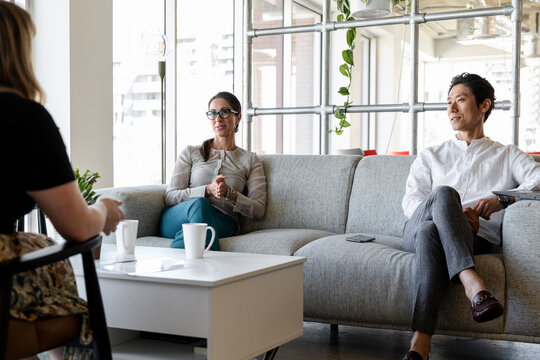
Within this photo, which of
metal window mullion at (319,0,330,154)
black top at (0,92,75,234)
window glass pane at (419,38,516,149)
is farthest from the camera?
window glass pane at (419,38,516,149)

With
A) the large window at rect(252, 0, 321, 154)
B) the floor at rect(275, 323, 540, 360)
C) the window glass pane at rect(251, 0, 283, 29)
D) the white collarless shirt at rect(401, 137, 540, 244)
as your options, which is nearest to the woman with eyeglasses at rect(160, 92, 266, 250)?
the floor at rect(275, 323, 540, 360)

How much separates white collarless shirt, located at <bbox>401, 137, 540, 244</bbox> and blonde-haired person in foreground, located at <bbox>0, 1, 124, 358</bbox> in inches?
71.9

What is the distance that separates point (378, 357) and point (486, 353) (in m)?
0.46

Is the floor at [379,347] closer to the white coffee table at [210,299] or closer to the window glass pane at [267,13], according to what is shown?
the white coffee table at [210,299]

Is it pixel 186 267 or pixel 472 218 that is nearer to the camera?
pixel 186 267

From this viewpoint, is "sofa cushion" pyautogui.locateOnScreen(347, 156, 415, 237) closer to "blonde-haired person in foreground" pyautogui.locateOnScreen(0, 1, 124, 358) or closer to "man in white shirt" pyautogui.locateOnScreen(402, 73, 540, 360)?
"man in white shirt" pyautogui.locateOnScreen(402, 73, 540, 360)

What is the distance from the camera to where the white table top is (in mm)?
1912

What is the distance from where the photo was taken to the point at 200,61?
6.38m

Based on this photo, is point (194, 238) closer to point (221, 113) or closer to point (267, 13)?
point (221, 113)

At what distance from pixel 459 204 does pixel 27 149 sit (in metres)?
1.74

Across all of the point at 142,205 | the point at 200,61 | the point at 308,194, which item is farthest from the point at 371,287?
the point at 200,61

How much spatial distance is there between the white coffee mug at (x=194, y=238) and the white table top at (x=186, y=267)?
3 cm

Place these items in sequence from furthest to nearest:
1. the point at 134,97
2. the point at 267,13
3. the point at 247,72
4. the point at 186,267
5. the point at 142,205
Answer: the point at 267,13 → the point at 134,97 → the point at 247,72 → the point at 142,205 → the point at 186,267

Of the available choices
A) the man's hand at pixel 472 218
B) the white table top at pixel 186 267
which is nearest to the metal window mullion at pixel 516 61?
the man's hand at pixel 472 218
